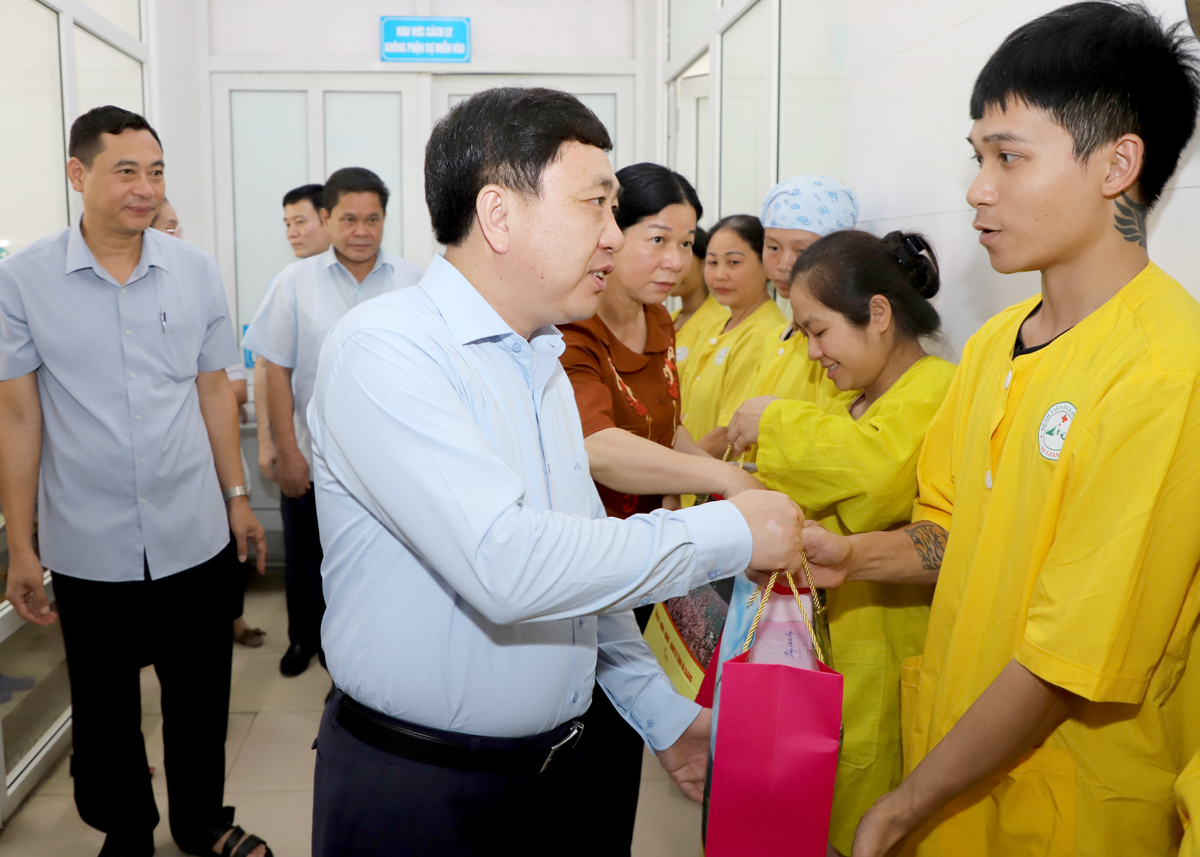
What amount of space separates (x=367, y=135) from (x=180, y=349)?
384 cm

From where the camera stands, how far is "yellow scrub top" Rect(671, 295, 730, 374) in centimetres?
338

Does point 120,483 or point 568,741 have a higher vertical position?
point 120,483

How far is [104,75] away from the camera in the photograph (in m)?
4.22

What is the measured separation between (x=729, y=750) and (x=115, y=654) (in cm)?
173

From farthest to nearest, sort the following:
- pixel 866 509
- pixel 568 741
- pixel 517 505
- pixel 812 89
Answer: pixel 812 89 < pixel 866 509 < pixel 568 741 < pixel 517 505

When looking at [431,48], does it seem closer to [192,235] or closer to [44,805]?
[192,235]

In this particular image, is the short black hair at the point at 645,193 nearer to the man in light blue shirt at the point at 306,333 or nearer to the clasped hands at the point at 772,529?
the clasped hands at the point at 772,529

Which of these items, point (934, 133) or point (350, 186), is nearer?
point (934, 133)

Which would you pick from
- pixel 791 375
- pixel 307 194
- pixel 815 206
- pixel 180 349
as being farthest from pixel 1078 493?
pixel 307 194

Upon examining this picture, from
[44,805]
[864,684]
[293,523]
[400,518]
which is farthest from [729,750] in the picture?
[293,523]

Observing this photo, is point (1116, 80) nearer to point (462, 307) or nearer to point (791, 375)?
point (462, 307)

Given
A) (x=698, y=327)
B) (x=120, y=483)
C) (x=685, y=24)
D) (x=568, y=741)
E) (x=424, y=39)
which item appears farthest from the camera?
(x=424, y=39)

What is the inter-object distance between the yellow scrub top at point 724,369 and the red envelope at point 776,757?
5.61 feet

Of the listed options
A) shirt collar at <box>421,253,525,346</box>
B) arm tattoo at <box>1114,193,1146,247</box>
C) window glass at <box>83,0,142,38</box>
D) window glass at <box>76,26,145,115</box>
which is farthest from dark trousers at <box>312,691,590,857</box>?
window glass at <box>83,0,142,38</box>
